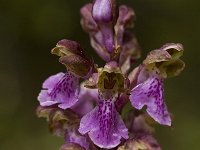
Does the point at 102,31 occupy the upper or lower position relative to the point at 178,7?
upper

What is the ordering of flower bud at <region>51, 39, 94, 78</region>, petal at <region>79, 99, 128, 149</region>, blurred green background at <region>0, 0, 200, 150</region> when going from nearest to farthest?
petal at <region>79, 99, 128, 149</region> < flower bud at <region>51, 39, 94, 78</region> < blurred green background at <region>0, 0, 200, 150</region>

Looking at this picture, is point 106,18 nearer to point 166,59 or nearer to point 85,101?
point 166,59

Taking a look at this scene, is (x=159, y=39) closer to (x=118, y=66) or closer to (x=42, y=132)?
(x=42, y=132)

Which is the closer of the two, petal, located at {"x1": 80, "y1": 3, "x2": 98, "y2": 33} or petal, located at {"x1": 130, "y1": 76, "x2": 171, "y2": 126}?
petal, located at {"x1": 130, "y1": 76, "x2": 171, "y2": 126}

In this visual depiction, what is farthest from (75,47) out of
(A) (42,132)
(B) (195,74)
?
(B) (195,74)

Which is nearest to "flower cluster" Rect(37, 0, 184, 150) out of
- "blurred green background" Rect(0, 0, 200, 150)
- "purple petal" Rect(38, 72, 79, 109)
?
"purple petal" Rect(38, 72, 79, 109)

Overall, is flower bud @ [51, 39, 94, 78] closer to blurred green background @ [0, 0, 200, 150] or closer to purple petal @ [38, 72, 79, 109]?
purple petal @ [38, 72, 79, 109]

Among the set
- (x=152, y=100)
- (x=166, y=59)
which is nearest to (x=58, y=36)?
(x=166, y=59)

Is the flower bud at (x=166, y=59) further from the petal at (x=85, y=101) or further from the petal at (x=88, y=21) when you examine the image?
the petal at (x=85, y=101)

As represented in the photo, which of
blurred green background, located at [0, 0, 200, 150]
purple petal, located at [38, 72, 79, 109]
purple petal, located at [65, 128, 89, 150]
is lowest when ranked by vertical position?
blurred green background, located at [0, 0, 200, 150]
